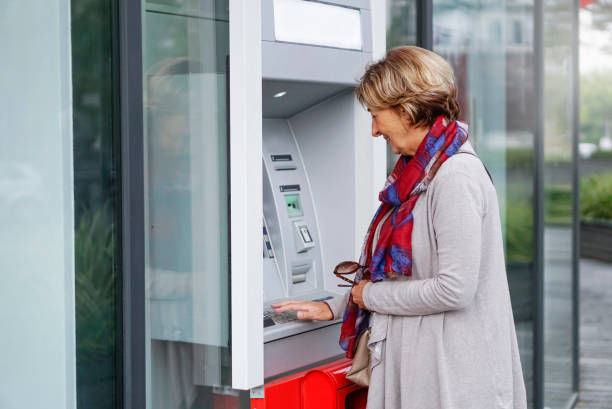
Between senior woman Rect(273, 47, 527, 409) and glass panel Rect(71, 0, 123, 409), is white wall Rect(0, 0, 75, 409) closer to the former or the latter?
glass panel Rect(71, 0, 123, 409)

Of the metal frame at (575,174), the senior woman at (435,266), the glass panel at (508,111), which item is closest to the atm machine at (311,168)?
the senior woman at (435,266)

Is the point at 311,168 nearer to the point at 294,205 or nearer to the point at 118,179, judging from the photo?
the point at 294,205

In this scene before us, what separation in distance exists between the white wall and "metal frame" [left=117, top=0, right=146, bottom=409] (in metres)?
0.16

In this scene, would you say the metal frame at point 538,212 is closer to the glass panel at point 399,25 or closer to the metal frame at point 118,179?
the glass panel at point 399,25

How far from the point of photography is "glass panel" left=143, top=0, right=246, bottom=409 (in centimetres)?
217

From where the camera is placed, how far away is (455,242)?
1.87 m

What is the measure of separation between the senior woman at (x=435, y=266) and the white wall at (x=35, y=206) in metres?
0.81

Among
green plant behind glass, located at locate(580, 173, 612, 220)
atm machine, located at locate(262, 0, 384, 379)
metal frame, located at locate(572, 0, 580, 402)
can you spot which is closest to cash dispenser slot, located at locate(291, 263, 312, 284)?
atm machine, located at locate(262, 0, 384, 379)

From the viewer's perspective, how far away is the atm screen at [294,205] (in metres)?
2.69

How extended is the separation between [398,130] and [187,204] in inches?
26.4

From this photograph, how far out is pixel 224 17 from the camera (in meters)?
2.29

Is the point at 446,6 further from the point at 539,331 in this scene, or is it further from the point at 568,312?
the point at 568,312

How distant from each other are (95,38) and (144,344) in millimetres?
857

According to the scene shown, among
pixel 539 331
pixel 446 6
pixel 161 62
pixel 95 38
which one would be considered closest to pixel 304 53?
pixel 161 62
